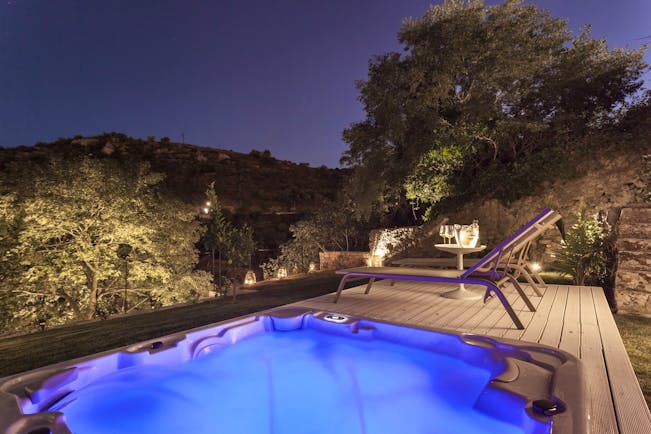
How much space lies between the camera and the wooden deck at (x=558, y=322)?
1.63 m

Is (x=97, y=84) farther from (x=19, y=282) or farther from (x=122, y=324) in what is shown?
(x=122, y=324)

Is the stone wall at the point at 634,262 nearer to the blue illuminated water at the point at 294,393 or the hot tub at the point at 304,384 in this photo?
the hot tub at the point at 304,384

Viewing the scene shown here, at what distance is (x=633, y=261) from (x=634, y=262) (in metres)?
0.01

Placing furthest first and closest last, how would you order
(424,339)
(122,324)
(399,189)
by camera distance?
(399,189) < (122,324) < (424,339)

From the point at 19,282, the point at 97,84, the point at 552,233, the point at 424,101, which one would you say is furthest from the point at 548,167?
the point at 97,84

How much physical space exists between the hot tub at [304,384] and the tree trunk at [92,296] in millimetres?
6411

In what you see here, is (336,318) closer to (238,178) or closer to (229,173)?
(238,178)

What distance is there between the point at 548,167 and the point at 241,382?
8261 millimetres

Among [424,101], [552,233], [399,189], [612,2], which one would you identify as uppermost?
[612,2]

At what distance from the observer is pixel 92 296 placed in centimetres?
793

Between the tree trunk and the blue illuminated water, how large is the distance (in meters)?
6.44

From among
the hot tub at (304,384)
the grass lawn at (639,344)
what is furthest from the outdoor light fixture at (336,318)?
the grass lawn at (639,344)

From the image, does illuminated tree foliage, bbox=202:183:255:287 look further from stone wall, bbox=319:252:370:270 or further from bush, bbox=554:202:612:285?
bush, bbox=554:202:612:285

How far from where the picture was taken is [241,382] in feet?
9.72
